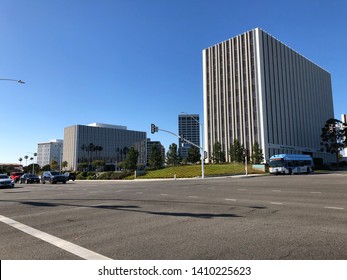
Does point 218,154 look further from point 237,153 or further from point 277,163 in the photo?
point 277,163

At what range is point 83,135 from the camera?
184875 mm

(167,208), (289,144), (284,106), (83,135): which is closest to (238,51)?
(284,106)

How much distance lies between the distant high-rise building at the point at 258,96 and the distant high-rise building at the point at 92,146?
284 feet

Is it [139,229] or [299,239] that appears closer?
[299,239]

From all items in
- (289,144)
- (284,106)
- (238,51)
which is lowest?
(289,144)

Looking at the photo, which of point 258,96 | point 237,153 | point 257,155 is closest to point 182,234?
point 257,155

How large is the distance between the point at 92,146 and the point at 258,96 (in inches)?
4557

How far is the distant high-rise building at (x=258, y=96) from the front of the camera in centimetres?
8956

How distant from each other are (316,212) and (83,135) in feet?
609

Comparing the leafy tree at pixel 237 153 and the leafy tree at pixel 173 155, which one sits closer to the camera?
the leafy tree at pixel 237 153

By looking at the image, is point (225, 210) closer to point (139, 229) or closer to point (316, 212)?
point (316, 212)

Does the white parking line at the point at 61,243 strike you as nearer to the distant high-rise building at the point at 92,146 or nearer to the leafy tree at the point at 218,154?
the leafy tree at the point at 218,154

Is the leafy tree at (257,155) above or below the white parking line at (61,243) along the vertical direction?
above

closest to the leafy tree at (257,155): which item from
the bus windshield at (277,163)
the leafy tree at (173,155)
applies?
the leafy tree at (173,155)
